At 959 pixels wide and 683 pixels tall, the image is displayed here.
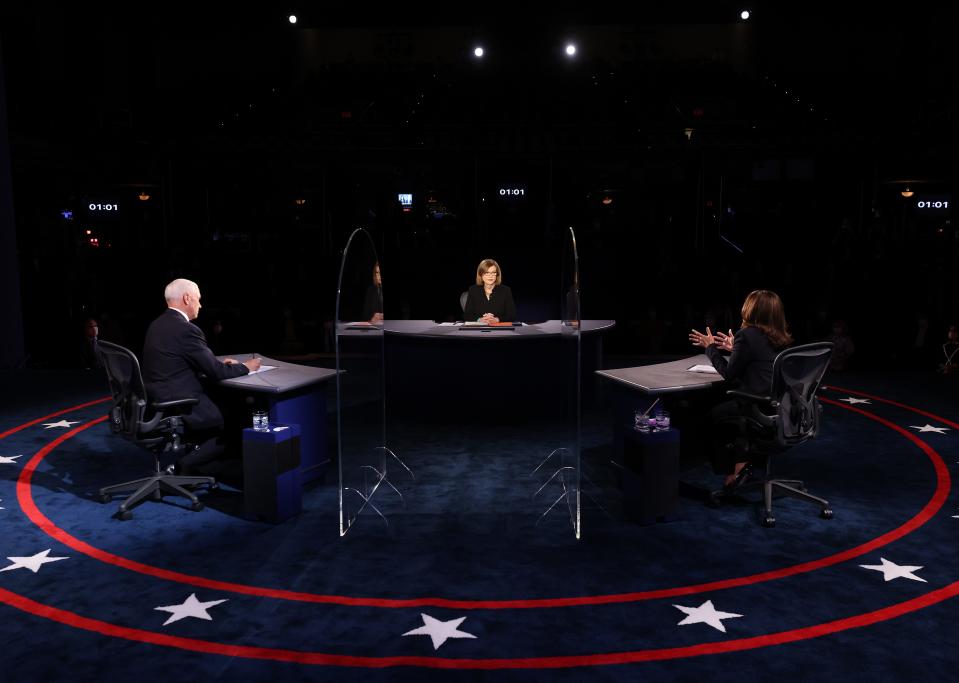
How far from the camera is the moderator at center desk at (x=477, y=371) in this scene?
24.8 feet

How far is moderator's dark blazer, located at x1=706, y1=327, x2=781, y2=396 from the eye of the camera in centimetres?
493

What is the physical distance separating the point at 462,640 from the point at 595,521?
175 cm

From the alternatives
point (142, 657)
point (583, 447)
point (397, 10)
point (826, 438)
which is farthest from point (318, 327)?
point (397, 10)

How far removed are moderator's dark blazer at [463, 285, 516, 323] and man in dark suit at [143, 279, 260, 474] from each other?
3.40m

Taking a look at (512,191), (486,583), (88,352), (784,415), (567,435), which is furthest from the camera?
(512,191)

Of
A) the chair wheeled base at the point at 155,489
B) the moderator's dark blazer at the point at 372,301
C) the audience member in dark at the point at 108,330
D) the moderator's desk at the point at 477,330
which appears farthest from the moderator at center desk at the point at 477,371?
the audience member in dark at the point at 108,330

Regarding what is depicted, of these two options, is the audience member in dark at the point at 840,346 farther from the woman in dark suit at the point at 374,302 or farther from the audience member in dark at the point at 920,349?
the woman in dark suit at the point at 374,302

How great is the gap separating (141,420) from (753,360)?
394cm

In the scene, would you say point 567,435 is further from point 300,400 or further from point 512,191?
point 512,191

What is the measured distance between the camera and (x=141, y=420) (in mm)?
4898

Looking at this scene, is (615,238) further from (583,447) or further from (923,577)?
(923,577)

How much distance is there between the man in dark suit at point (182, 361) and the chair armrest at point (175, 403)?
7 cm

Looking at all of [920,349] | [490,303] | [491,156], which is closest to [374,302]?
[490,303]

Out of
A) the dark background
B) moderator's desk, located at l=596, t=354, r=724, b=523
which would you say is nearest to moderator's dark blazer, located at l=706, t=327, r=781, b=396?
moderator's desk, located at l=596, t=354, r=724, b=523
